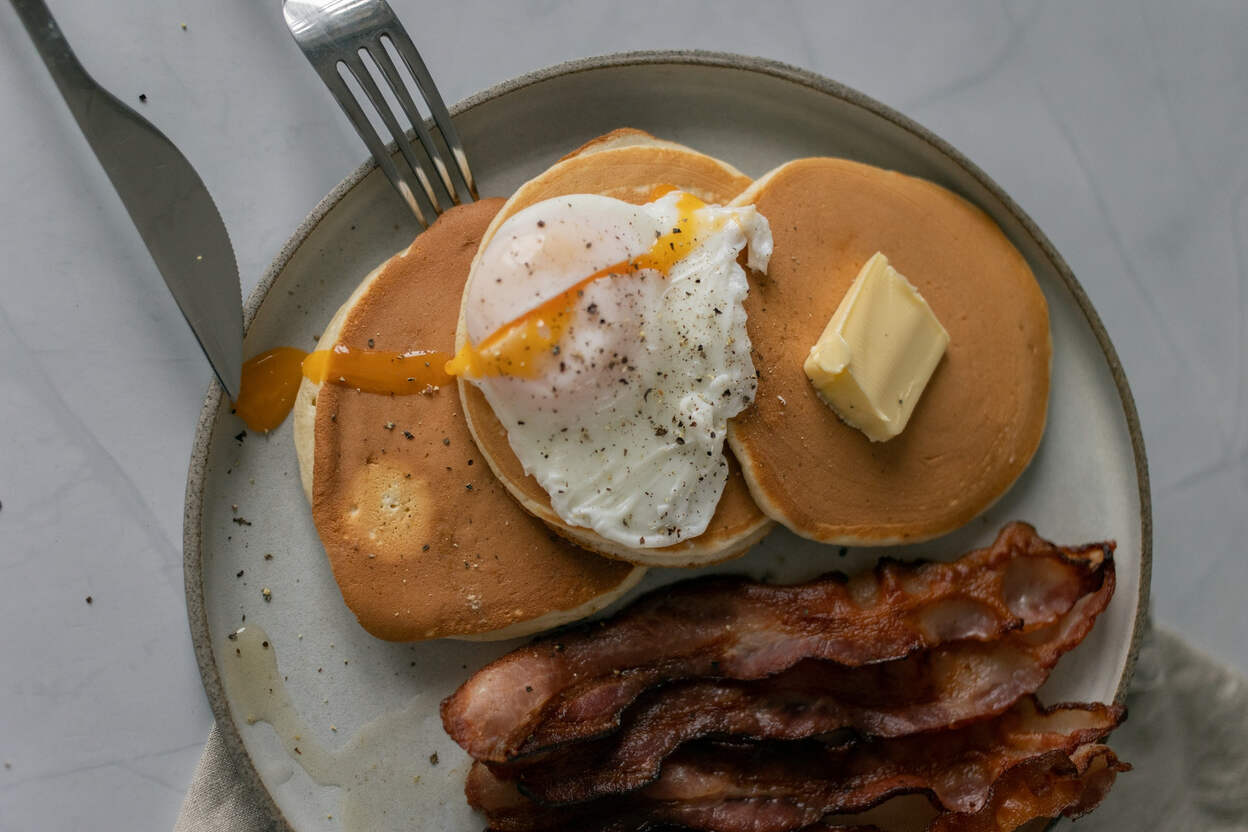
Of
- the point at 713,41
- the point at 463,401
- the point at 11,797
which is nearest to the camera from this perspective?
the point at 463,401

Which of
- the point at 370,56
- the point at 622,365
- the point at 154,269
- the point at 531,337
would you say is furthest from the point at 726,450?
the point at 154,269

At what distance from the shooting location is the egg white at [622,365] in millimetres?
2021

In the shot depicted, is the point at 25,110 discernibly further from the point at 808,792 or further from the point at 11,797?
the point at 808,792

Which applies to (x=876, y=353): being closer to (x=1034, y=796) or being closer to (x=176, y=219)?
(x=1034, y=796)

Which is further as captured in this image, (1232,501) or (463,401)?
(1232,501)

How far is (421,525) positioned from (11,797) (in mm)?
1540

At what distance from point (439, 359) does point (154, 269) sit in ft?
3.30

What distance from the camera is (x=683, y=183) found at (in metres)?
2.38

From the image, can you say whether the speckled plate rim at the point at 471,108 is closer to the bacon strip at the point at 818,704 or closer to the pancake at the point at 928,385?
the pancake at the point at 928,385

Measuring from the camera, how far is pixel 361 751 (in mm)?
2426

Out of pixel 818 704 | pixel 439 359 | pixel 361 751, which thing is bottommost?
pixel 818 704

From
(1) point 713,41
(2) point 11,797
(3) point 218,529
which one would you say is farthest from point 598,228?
(2) point 11,797

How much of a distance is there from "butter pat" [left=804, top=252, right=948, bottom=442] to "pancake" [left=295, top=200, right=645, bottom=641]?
80cm

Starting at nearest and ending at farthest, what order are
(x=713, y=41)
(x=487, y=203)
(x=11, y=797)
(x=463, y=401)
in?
1. (x=463, y=401)
2. (x=487, y=203)
3. (x=11, y=797)
4. (x=713, y=41)
